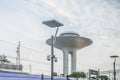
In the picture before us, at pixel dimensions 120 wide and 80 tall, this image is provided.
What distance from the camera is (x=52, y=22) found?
2105 centimetres

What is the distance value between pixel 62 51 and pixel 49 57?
99.7 meters

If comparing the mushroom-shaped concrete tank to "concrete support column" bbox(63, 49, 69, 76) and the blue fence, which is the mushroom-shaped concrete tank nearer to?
"concrete support column" bbox(63, 49, 69, 76)

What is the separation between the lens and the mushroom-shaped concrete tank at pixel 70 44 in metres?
114

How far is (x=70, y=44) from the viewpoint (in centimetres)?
11750

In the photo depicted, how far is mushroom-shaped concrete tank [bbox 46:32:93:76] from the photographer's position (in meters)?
114

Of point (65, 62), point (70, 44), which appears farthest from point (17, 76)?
point (65, 62)

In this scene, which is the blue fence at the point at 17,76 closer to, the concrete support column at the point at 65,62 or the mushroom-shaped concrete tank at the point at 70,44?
the mushroom-shaped concrete tank at the point at 70,44

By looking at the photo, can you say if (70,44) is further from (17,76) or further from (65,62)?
(17,76)

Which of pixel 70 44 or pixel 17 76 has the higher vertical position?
pixel 70 44

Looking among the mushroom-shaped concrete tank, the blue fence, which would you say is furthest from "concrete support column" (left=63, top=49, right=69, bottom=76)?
the blue fence

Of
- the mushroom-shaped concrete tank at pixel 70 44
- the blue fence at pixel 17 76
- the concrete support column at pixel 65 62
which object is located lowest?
the blue fence at pixel 17 76

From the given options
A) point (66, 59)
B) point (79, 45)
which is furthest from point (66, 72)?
point (79, 45)

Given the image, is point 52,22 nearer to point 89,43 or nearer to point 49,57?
point 49,57

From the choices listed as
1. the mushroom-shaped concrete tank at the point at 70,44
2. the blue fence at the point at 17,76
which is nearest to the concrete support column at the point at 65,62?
the mushroom-shaped concrete tank at the point at 70,44
